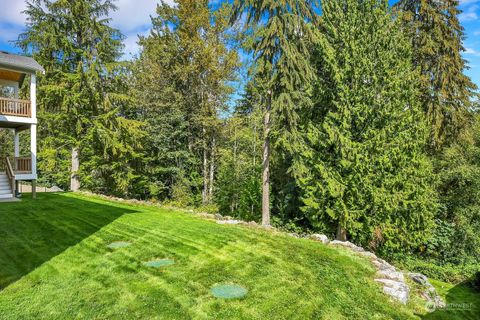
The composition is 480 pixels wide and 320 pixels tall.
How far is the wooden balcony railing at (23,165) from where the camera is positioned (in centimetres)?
1135

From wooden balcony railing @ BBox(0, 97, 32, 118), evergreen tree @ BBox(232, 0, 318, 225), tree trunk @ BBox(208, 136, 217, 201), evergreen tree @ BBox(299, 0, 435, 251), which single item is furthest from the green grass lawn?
tree trunk @ BBox(208, 136, 217, 201)

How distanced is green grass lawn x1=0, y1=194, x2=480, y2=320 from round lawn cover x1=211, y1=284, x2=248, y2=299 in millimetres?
101

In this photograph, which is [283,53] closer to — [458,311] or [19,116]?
[458,311]

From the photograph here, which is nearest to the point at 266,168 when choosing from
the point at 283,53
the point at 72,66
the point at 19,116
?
the point at 283,53

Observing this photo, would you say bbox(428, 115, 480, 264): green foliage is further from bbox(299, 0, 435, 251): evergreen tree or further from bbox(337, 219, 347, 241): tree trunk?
bbox(337, 219, 347, 241): tree trunk

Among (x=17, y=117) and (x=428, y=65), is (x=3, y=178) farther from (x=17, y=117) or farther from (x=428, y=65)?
(x=428, y=65)

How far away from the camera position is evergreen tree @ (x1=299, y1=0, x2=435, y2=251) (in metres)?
9.25

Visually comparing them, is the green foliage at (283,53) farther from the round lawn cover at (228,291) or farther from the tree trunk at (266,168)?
the round lawn cover at (228,291)

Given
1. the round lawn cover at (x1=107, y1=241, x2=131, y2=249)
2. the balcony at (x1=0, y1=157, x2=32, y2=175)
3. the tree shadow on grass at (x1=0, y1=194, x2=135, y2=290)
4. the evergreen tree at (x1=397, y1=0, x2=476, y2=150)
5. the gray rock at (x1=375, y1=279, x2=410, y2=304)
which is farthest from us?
the evergreen tree at (x1=397, y1=0, x2=476, y2=150)

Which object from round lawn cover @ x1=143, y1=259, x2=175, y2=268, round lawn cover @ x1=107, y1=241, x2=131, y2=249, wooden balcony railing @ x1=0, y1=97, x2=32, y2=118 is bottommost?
round lawn cover @ x1=143, y1=259, x2=175, y2=268

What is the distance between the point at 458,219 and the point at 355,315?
10.7m

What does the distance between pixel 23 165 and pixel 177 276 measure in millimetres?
10326

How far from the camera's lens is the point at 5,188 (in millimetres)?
11078

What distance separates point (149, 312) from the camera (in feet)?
11.9
